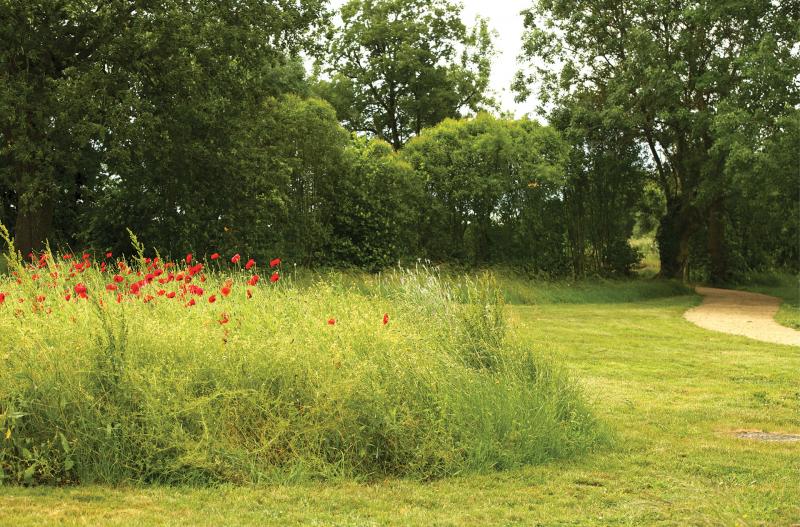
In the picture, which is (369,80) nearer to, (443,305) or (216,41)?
(216,41)

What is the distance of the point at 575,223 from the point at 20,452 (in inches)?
816

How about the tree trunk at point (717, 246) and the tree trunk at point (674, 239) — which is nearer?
the tree trunk at point (674, 239)

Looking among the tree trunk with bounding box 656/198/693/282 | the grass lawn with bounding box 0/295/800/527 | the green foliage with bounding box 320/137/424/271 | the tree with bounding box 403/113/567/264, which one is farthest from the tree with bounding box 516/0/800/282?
the grass lawn with bounding box 0/295/800/527

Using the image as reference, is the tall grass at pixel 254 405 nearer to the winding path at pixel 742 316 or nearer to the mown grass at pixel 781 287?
the winding path at pixel 742 316

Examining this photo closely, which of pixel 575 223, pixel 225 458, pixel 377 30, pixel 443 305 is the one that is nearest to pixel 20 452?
pixel 225 458

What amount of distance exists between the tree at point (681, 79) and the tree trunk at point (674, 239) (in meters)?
0.03

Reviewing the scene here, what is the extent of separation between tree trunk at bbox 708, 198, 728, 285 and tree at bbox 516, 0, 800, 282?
0.04m

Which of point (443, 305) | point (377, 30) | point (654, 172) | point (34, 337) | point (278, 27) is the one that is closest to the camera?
point (34, 337)

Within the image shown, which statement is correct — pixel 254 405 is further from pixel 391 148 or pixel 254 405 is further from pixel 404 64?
pixel 404 64

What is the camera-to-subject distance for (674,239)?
25.5 meters

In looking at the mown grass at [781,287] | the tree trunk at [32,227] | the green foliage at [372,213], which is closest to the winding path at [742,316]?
the mown grass at [781,287]

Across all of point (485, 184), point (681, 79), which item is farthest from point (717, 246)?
point (485, 184)

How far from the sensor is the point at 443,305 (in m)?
6.92

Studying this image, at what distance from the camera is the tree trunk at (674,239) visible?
2525cm
